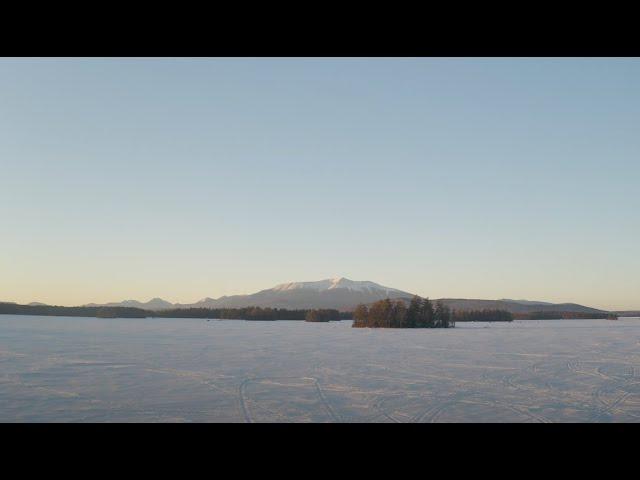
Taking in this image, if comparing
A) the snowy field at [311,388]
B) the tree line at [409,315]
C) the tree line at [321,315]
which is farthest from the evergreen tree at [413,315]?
the snowy field at [311,388]

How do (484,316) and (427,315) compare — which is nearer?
(427,315)

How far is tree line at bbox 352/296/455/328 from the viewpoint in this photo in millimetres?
51156

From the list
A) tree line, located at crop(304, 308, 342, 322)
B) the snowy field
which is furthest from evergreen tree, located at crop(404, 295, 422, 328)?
the snowy field

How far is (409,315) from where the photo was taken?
51969mm

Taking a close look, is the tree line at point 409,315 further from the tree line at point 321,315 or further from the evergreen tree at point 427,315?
the tree line at point 321,315

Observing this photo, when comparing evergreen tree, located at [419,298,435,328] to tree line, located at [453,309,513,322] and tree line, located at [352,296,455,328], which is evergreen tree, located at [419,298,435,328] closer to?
tree line, located at [352,296,455,328]

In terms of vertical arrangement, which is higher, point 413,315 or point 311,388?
point 413,315

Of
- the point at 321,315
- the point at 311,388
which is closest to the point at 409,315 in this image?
the point at 321,315

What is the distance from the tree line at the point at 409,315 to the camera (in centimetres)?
A: 5116

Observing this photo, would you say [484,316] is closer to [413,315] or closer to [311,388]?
[413,315]

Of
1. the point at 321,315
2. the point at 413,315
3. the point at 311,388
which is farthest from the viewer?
the point at 321,315
